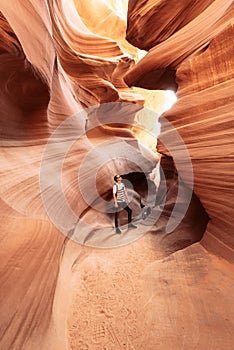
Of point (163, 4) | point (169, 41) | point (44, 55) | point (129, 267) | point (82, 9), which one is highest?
point (82, 9)

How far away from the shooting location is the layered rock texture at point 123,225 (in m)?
1.33

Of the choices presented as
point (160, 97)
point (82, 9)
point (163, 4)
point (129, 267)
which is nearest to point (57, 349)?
point (129, 267)

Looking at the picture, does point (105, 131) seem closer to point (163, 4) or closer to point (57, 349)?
point (163, 4)

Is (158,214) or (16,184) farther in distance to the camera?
(158,214)

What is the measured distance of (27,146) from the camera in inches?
83.4

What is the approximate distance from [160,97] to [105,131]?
702 centimetres

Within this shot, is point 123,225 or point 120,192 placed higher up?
point 120,192

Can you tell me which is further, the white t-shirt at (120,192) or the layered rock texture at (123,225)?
the white t-shirt at (120,192)

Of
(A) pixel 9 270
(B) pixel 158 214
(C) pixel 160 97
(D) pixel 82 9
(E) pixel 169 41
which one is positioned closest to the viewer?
(A) pixel 9 270

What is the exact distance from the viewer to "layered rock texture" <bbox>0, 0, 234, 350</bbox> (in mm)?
1326

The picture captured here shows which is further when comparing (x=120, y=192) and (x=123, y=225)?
(x=123, y=225)

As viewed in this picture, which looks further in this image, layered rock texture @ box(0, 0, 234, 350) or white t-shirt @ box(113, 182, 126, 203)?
white t-shirt @ box(113, 182, 126, 203)

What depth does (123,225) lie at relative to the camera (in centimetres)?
357

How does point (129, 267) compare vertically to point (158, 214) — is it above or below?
above
